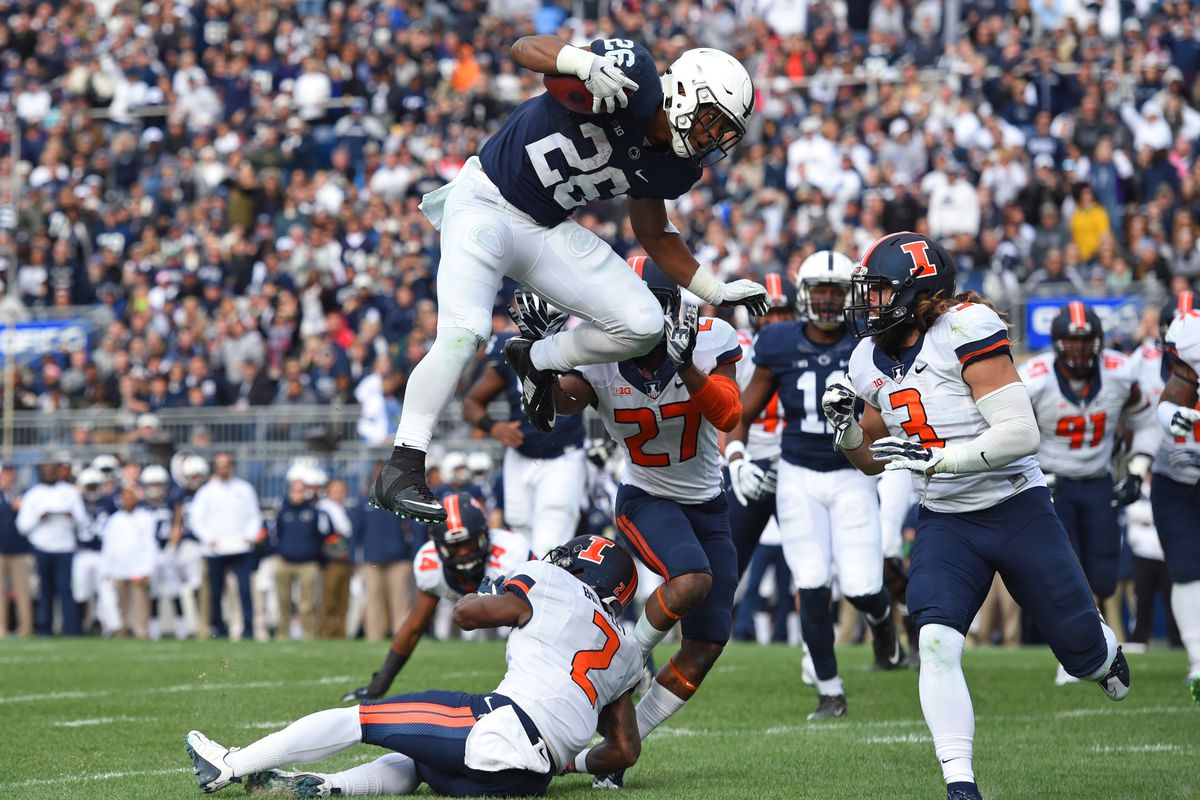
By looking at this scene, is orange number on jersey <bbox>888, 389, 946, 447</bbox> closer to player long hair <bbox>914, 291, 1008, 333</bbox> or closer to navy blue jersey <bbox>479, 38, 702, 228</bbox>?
player long hair <bbox>914, 291, 1008, 333</bbox>

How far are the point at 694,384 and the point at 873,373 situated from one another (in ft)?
2.49

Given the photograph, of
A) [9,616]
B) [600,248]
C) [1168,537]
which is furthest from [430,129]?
[600,248]

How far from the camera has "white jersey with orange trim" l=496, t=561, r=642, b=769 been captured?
17.3ft

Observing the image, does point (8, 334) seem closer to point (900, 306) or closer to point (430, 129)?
point (430, 129)

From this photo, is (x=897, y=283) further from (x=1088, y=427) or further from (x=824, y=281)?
(x=1088, y=427)

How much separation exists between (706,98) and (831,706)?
3.49 m

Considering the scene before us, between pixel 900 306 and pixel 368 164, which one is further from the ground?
pixel 368 164

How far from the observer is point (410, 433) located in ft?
18.0

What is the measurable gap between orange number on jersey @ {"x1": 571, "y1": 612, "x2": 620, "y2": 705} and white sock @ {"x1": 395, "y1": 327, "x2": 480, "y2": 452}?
85 centimetres

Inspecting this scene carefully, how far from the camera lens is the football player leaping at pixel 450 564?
7848 millimetres

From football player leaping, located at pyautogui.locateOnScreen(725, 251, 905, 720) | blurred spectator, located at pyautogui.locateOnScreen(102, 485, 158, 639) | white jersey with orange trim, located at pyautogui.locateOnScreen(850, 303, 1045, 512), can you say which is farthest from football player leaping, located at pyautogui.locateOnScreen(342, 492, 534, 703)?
blurred spectator, located at pyautogui.locateOnScreen(102, 485, 158, 639)

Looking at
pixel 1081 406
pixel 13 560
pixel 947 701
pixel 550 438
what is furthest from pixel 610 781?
pixel 13 560

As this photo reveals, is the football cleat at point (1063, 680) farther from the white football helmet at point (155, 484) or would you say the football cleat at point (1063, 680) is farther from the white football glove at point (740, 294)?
the white football helmet at point (155, 484)

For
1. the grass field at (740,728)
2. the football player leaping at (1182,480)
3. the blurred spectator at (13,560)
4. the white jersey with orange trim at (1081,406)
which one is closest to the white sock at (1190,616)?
the football player leaping at (1182,480)
